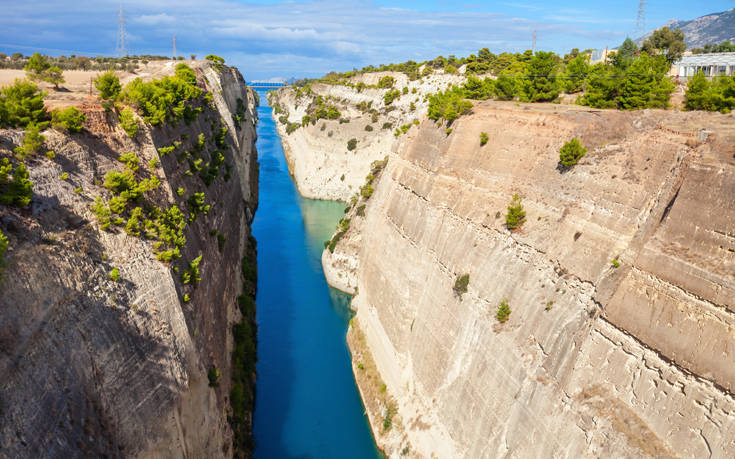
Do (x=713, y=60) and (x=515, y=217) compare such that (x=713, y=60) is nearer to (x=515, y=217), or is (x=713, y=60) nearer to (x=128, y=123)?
(x=515, y=217)

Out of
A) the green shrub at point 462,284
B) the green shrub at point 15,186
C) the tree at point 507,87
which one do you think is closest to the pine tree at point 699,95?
the tree at point 507,87

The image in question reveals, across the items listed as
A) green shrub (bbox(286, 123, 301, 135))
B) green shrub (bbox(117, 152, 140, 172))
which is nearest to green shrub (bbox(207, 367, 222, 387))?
green shrub (bbox(117, 152, 140, 172))

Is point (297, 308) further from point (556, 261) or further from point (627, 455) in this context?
point (627, 455)

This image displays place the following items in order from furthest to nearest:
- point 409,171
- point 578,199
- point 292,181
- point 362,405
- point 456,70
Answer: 1. point 292,181
2. point 456,70
3. point 409,171
4. point 362,405
5. point 578,199

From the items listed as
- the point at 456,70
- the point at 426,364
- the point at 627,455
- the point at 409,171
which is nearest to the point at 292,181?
the point at 456,70

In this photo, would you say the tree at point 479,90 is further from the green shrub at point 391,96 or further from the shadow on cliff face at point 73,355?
the shadow on cliff face at point 73,355

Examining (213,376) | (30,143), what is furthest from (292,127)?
(30,143)
